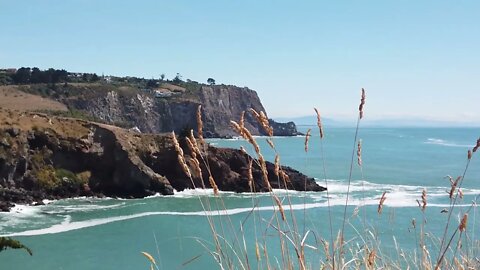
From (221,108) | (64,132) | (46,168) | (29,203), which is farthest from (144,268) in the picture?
(221,108)

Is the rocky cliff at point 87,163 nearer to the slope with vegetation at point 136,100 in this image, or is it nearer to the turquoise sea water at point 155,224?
the turquoise sea water at point 155,224

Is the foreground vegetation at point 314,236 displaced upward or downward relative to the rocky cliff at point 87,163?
upward

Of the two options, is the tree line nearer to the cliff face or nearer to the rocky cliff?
the cliff face

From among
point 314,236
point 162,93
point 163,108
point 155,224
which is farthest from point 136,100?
Result: point 314,236

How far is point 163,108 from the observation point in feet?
350

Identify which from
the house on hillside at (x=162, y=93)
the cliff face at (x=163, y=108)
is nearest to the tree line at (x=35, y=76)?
the cliff face at (x=163, y=108)

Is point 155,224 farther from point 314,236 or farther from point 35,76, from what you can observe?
point 35,76

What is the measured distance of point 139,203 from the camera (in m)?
38.4

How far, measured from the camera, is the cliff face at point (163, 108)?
96500 mm

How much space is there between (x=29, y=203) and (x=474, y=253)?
35.9 metres

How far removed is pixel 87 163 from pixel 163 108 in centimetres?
6605

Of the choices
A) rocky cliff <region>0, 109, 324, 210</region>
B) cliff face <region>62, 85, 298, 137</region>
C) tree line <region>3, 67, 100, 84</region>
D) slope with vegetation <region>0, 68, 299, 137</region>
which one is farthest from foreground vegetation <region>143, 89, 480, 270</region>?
tree line <region>3, 67, 100, 84</region>

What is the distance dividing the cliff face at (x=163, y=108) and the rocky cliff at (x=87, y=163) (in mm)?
39493

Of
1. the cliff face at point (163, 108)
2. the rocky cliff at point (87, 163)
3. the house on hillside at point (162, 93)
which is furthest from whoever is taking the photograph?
the house on hillside at point (162, 93)
